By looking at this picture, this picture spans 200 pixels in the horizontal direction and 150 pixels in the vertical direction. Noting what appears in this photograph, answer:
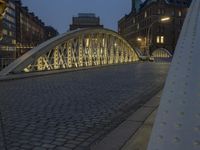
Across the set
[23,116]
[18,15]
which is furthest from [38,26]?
[23,116]

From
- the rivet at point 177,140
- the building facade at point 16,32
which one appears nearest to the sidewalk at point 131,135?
the rivet at point 177,140

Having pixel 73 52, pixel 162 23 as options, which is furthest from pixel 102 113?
pixel 162 23

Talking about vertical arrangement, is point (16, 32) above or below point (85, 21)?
below

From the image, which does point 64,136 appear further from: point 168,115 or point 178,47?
point 168,115

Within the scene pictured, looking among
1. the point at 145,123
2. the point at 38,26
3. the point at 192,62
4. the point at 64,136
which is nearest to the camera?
the point at 192,62

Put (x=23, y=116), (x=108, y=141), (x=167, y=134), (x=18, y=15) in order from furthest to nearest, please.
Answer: (x=18, y=15), (x=23, y=116), (x=108, y=141), (x=167, y=134)

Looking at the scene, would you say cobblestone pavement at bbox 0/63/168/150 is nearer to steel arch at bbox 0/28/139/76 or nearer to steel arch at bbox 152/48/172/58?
steel arch at bbox 0/28/139/76

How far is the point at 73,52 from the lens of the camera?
30359 mm

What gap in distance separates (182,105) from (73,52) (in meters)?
28.0

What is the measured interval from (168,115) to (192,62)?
709 mm

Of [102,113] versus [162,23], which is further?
[162,23]

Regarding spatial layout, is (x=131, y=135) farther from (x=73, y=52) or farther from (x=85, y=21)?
(x=85, y=21)

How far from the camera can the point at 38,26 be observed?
155 m

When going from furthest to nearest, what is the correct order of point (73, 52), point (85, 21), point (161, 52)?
point (85, 21) < point (161, 52) < point (73, 52)
